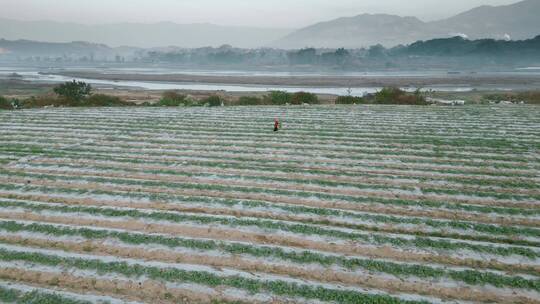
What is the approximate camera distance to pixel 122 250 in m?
9.23

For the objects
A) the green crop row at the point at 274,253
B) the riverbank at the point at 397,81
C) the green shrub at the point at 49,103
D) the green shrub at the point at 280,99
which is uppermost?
the riverbank at the point at 397,81

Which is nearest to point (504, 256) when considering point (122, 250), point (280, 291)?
point (280, 291)

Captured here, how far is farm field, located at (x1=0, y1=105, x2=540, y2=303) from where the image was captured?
7918 mm

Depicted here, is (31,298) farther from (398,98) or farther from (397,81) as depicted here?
(397,81)

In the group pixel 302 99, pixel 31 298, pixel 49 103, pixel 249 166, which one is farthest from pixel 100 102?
pixel 31 298

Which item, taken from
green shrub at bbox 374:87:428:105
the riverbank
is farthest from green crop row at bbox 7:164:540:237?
the riverbank

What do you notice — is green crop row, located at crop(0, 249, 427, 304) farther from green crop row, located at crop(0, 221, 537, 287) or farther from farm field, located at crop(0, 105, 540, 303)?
green crop row, located at crop(0, 221, 537, 287)

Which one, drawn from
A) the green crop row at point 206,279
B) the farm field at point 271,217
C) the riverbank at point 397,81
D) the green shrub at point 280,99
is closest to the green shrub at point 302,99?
the green shrub at point 280,99

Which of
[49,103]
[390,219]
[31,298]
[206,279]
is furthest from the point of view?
[49,103]

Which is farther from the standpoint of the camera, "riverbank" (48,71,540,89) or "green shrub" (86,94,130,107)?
"riverbank" (48,71,540,89)

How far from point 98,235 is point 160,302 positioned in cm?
350

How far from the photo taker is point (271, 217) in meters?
11.1

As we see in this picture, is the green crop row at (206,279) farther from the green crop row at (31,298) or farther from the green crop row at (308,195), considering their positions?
the green crop row at (308,195)

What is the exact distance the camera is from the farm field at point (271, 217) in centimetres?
792
